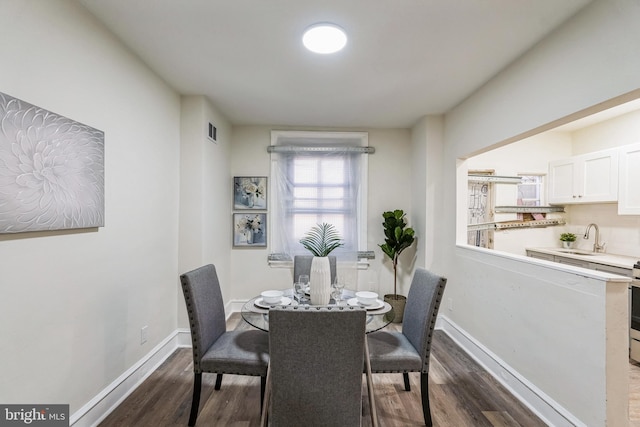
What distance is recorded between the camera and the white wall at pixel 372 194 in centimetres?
400

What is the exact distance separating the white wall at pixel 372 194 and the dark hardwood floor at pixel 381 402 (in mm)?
1487

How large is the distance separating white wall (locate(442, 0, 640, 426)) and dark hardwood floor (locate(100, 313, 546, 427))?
11.5 inches

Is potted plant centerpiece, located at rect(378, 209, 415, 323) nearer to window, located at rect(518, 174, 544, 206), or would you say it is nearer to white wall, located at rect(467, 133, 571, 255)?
white wall, located at rect(467, 133, 571, 255)

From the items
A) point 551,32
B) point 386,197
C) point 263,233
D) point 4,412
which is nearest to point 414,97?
point 551,32

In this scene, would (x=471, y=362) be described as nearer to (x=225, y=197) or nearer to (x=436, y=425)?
(x=436, y=425)

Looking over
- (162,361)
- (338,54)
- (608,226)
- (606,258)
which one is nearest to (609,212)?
(608,226)

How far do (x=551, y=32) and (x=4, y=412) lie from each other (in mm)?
3701

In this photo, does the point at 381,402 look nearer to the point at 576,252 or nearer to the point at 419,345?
the point at 419,345

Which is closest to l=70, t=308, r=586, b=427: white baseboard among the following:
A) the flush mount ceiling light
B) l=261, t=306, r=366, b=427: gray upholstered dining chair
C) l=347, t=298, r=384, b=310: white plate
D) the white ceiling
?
l=347, t=298, r=384, b=310: white plate

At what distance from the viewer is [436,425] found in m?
1.86

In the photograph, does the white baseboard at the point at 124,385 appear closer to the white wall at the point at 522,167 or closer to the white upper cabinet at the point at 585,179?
the white wall at the point at 522,167

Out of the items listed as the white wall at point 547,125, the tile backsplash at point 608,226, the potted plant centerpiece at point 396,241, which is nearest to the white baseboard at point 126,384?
the potted plant centerpiece at point 396,241

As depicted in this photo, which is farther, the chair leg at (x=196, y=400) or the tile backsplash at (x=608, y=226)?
the tile backsplash at (x=608, y=226)

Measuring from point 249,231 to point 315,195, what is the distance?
105 centimetres
